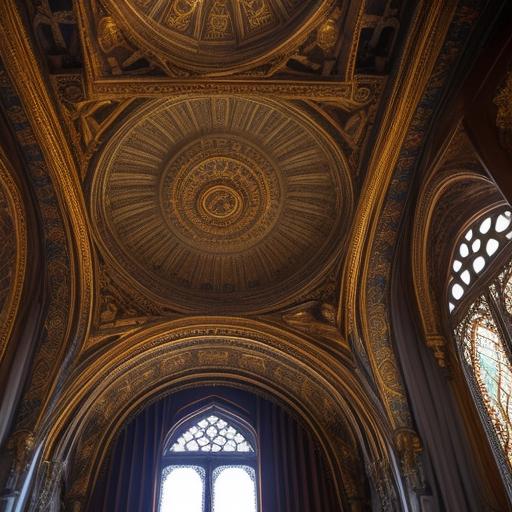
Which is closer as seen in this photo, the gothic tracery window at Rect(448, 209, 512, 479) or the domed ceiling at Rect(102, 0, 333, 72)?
the gothic tracery window at Rect(448, 209, 512, 479)

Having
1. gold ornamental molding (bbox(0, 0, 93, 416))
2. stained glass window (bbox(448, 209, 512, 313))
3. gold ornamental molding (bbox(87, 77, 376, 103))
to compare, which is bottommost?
stained glass window (bbox(448, 209, 512, 313))

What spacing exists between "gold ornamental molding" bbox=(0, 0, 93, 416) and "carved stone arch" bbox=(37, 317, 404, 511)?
1.09 meters

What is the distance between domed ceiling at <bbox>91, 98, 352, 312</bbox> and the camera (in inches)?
425

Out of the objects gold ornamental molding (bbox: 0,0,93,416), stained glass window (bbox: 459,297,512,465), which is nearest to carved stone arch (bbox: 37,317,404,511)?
gold ornamental molding (bbox: 0,0,93,416)

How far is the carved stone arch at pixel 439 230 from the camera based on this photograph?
9781 mm

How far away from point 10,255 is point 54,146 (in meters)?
2.37

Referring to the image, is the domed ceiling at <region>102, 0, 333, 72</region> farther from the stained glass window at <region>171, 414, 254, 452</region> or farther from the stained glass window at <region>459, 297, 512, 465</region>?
the stained glass window at <region>171, 414, 254, 452</region>

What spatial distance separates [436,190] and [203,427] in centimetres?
755

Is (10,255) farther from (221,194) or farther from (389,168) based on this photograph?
(389,168)

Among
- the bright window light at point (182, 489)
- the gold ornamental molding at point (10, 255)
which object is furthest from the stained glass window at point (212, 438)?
the gold ornamental molding at point (10, 255)

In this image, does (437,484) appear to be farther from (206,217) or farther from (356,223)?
(206,217)

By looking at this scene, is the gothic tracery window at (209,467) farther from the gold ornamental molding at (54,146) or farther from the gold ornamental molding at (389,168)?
the gold ornamental molding at (389,168)

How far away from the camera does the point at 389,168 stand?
9828mm

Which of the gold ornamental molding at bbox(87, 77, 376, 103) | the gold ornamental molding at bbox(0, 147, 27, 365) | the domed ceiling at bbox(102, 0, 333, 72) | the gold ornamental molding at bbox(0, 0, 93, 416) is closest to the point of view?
the gold ornamental molding at bbox(0, 0, 93, 416)
